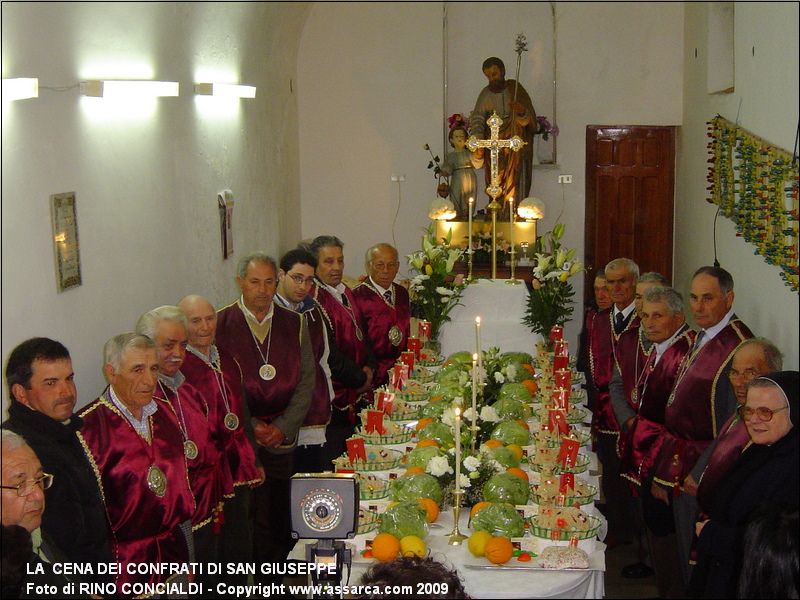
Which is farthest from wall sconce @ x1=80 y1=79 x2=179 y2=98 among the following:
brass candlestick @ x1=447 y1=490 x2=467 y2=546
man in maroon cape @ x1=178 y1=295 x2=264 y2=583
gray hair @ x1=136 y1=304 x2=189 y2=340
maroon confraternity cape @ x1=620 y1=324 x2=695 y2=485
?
maroon confraternity cape @ x1=620 y1=324 x2=695 y2=485

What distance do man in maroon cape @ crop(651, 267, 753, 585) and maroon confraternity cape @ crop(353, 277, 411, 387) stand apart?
284 cm

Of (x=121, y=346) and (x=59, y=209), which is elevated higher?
(x=59, y=209)

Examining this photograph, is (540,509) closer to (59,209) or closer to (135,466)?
(135,466)

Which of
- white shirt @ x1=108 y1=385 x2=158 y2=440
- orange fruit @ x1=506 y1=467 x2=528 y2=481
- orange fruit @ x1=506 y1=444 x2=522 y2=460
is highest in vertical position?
white shirt @ x1=108 y1=385 x2=158 y2=440

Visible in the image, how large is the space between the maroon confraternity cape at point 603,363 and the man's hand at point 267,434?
7.10ft

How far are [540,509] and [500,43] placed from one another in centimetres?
954

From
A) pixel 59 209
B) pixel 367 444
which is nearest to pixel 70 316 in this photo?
pixel 59 209

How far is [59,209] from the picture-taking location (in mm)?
5742

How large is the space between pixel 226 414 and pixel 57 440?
4.95ft

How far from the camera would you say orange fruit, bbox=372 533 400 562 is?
15.1 ft

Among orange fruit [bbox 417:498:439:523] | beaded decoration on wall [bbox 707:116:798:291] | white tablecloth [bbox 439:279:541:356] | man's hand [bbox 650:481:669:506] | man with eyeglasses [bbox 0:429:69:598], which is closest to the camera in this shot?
man with eyeglasses [bbox 0:429:69:598]

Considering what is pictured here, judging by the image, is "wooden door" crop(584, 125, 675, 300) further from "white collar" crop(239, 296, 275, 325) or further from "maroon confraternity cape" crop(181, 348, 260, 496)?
"maroon confraternity cape" crop(181, 348, 260, 496)

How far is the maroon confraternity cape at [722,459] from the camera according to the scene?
15.9 ft

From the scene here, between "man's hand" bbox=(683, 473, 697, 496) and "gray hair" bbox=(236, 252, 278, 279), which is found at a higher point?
"gray hair" bbox=(236, 252, 278, 279)
